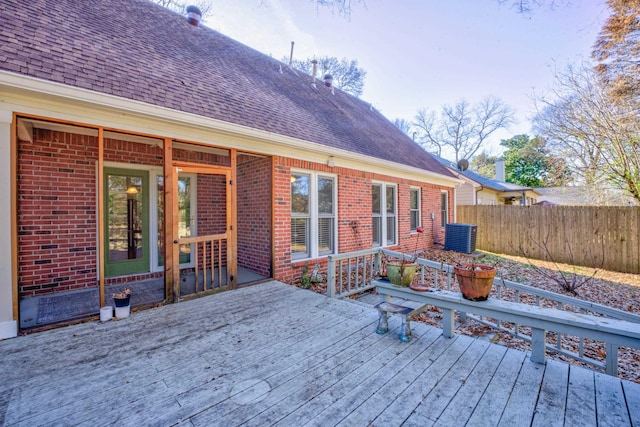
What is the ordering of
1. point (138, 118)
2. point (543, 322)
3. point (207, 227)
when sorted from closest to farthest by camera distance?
point (543, 322), point (138, 118), point (207, 227)


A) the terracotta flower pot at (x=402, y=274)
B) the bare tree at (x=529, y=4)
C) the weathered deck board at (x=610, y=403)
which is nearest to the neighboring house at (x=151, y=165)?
the terracotta flower pot at (x=402, y=274)

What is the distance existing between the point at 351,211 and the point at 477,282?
418cm

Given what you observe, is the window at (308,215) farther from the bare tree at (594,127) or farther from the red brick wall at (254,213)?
the bare tree at (594,127)

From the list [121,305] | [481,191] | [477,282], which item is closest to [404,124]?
[481,191]

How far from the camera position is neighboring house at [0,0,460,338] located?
10.6 ft

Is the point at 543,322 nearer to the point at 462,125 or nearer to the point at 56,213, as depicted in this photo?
the point at 56,213

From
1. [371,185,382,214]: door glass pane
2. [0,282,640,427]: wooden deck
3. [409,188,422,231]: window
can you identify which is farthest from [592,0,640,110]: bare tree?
[0,282,640,427]: wooden deck

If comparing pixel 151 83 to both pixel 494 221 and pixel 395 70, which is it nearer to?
pixel 395 70

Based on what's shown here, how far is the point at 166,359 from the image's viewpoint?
2.50 m

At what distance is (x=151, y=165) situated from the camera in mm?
5492

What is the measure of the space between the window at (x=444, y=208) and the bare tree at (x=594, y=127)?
12.4 feet

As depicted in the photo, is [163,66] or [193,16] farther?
[193,16]

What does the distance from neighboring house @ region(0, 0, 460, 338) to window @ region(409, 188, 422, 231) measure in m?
1.63

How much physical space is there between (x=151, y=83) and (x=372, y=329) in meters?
4.36
